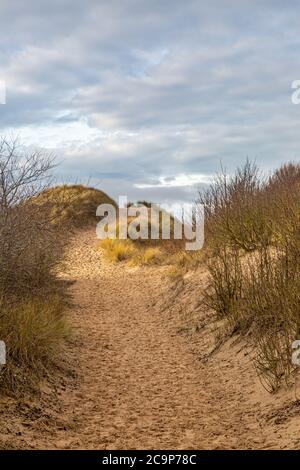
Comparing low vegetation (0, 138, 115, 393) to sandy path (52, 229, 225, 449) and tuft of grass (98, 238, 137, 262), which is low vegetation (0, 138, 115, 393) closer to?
sandy path (52, 229, 225, 449)

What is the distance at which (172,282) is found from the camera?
15.4 metres

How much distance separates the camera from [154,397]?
682cm

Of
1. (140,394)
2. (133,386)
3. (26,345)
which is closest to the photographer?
(26,345)

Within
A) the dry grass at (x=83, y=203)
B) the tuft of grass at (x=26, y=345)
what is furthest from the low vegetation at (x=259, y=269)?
the dry grass at (x=83, y=203)

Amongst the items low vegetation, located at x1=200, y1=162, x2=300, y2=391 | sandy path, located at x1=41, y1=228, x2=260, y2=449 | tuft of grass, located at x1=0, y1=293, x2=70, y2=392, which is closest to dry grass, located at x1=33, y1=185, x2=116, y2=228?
low vegetation, located at x1=200, y1=162, x2=300, y2=391

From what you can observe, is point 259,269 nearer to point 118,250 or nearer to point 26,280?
point 26,280

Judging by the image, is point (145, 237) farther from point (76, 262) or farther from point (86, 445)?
point (86, 445)

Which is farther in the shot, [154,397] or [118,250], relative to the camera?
[118,250]

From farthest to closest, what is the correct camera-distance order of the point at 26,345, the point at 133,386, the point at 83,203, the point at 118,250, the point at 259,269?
1. the point at 83,203
2. the point at 118,250
3. the point at 259,269
4. the point at 133,386
5. the point at 26,345

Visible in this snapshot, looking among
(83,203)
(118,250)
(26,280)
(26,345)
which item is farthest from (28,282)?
(83,203)

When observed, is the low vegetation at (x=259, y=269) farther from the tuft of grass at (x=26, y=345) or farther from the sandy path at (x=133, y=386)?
the tuft of grass at (x=26, y=345)

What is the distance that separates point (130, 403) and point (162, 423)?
2.76 feet

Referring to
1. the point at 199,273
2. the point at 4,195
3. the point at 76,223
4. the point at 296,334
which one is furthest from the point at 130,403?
the point at 76,223

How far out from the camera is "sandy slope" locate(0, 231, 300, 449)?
5.25 metres
